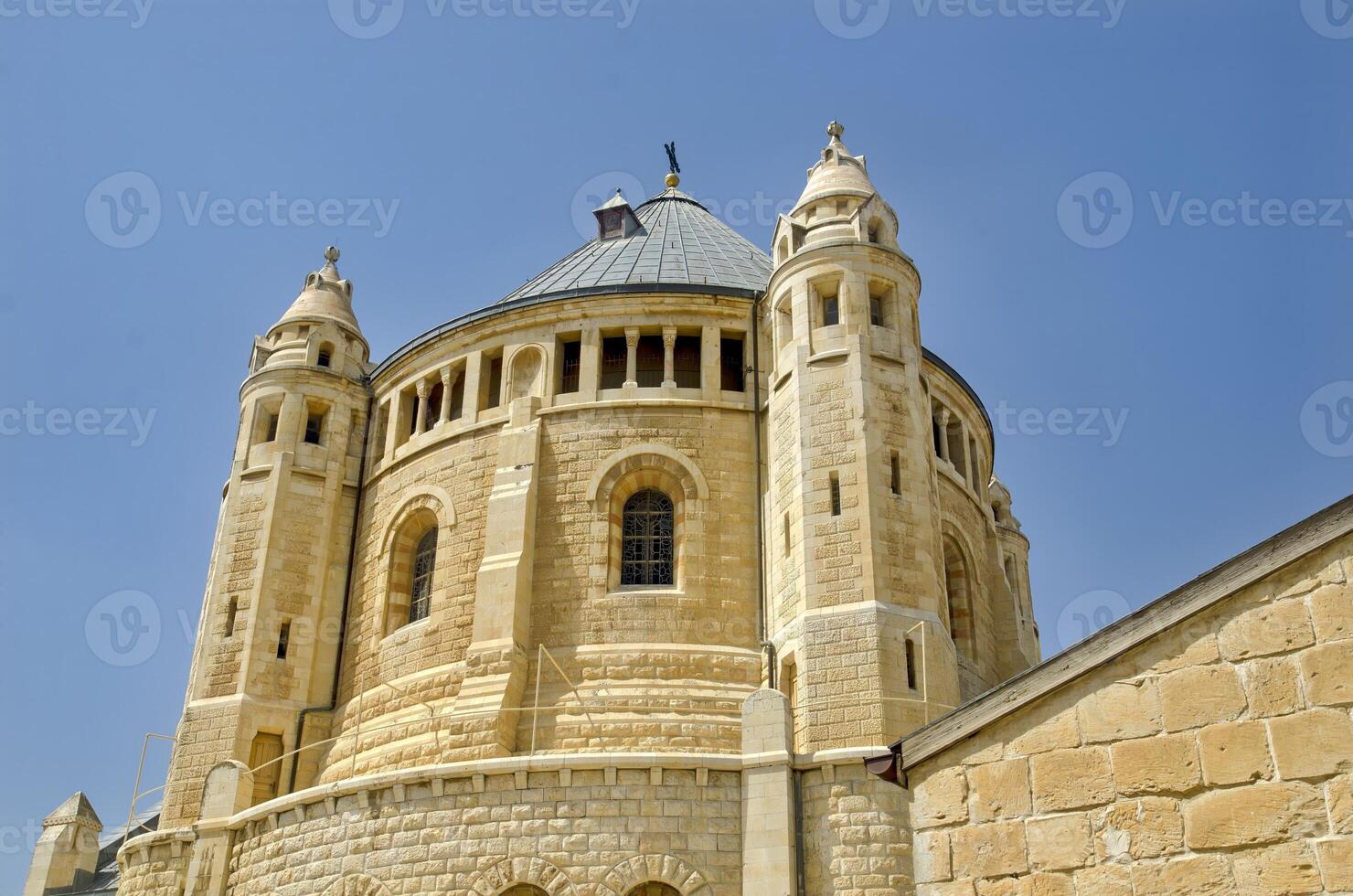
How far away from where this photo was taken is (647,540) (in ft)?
84.3

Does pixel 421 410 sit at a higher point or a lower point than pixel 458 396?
lower

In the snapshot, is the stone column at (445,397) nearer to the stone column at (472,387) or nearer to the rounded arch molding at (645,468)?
the stone column at (472,387)

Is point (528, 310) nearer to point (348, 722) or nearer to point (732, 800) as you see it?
point (348, 722)

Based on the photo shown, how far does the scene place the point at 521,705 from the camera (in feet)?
77.0

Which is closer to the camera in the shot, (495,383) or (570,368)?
(570,368)

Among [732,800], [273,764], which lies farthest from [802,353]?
[273,764]

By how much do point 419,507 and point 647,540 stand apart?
540 centimetres

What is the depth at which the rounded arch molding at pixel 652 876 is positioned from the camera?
19.4 metres

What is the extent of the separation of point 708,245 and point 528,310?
6.25 meters

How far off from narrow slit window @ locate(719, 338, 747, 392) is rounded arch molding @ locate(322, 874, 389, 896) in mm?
12055

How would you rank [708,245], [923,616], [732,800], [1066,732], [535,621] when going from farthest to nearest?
[708,245], [535,621], [923,616], [732,800], [1066,732]

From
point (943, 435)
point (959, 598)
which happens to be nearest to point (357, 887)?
point (959, 598)

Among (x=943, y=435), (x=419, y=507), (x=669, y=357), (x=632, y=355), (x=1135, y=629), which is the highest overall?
(x=632, y=355)

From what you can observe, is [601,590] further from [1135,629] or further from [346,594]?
[1135,629]
